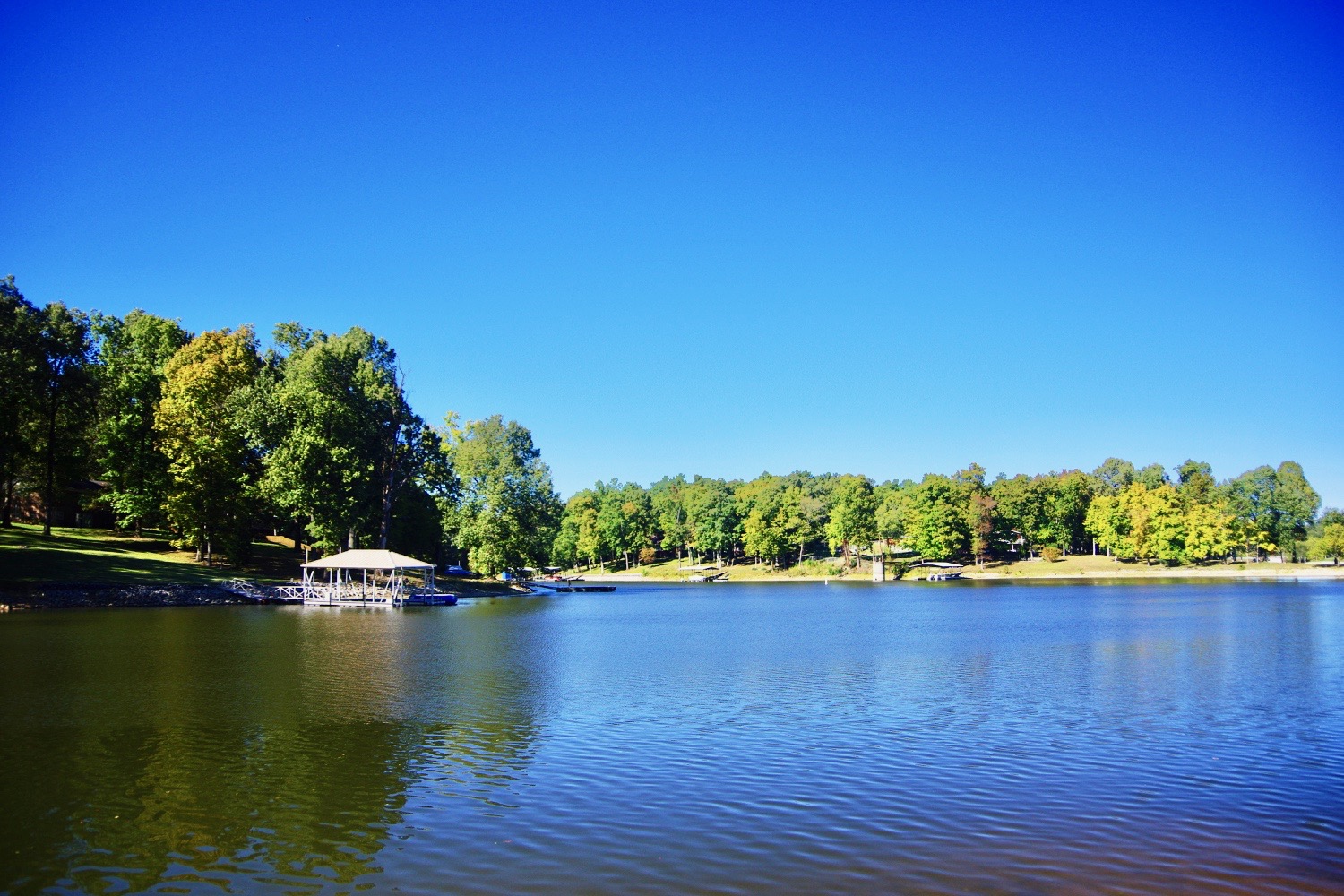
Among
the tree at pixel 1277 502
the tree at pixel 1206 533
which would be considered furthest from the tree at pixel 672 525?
the tree at pixel 1277 502

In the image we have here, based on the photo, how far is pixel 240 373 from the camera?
223ft

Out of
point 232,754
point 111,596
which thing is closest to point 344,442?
point 111,596

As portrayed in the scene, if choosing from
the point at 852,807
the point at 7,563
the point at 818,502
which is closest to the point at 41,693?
the point at 852,807

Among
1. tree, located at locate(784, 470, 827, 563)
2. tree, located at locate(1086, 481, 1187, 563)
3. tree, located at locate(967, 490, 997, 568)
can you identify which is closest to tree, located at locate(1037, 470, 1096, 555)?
tree, located at locate(1086, 481, 1187, 563)

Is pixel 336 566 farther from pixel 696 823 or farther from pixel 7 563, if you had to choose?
pixel 696 823

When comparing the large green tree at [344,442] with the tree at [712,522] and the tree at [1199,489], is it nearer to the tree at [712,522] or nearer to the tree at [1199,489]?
the tree at [712,522]

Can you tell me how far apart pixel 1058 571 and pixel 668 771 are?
12328cm

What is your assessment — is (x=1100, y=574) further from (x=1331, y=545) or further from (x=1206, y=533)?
(x=1331, y=545)

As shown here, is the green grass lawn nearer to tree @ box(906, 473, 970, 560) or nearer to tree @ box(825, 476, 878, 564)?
tree @ box(825, 476, 878, 564)

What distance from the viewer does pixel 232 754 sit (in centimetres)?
1553

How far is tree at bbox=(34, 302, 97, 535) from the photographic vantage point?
174ft

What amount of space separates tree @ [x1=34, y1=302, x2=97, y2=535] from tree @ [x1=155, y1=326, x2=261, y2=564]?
5132 millimetres

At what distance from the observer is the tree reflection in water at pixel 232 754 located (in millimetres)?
10430

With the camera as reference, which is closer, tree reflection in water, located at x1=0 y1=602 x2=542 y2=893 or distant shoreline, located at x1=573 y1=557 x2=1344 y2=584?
tree reflection in water, located at x1=0 y1=602 x2=542 y2=893
